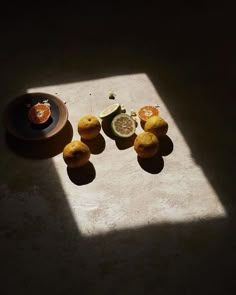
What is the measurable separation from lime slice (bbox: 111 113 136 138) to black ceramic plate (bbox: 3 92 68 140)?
0.24 meters

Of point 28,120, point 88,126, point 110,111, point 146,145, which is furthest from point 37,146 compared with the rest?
point 146,145

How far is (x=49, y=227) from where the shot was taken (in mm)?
1640

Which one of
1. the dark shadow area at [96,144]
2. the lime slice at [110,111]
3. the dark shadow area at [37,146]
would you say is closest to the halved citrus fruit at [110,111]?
the lime slice at [110,111]

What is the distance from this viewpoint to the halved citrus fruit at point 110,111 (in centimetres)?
195

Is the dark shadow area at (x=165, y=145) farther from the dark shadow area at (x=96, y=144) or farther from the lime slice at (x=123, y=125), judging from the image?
the dark shadow area at (x=96, y=144)

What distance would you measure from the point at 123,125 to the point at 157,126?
17 cm

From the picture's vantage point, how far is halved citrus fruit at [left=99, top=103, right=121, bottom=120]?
1945 millimetres

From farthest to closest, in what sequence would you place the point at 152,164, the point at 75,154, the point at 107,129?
1. the point at 107,129
2. the point at 152,164
3. the point at 75,154

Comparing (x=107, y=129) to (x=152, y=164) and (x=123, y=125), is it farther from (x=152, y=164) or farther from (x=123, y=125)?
(x=152, y=164)

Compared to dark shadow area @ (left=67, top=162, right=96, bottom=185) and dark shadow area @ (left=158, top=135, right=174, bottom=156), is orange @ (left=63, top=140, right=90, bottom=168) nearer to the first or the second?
dark shadow area @ (left=67, top=162, right=96, bottom=185)

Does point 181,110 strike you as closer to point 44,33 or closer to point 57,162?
point 57,162

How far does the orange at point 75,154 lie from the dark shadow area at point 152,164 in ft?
0.88

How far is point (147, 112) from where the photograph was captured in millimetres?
2014

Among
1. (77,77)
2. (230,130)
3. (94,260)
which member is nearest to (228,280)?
(94,260)
